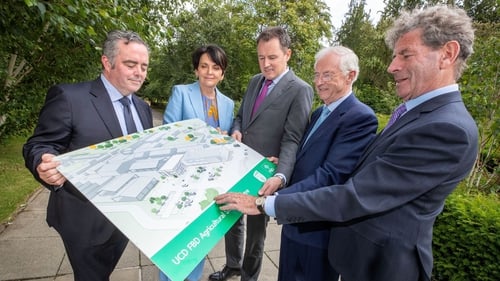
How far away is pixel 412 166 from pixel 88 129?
1.93 metres

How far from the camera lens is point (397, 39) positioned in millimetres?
1561

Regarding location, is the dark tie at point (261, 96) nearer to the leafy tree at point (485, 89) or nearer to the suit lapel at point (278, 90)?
the suit lapel at point (278, 90)

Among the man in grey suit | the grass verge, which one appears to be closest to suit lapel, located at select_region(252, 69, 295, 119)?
the man in grey suit

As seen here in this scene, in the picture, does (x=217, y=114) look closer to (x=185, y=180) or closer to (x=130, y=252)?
(x=185, y=180)

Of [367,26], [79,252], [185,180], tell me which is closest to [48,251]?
[79,252]

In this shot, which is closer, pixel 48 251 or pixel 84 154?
pixel 84 154

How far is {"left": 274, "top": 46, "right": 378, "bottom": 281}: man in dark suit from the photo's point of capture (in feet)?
5.99

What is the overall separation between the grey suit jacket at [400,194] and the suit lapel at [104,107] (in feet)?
4.09

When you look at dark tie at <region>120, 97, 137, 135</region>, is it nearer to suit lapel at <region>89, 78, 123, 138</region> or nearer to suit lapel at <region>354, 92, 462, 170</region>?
suit lapel at <region>89, 78, 123, 138</region>

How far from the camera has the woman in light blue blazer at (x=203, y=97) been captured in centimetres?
261

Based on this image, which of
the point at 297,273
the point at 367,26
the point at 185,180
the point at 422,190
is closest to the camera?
the point at 422,190

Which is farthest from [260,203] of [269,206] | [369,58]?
[369,58]

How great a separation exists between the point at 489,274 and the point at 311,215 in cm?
273

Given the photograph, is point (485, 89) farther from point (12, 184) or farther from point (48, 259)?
point (12, 184)
